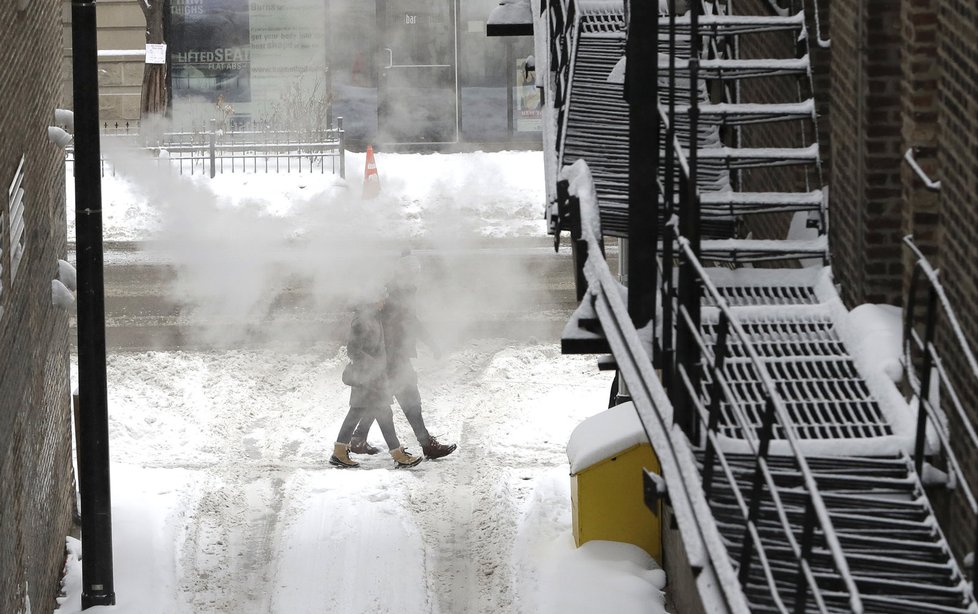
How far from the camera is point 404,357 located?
12445mm

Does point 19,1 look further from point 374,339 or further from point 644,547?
point 644,547

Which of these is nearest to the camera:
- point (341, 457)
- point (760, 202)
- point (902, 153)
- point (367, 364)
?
point (902, 153)

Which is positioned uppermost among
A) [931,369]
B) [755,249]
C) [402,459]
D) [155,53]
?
[155,53]

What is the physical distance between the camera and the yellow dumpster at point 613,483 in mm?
9523

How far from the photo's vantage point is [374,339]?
12.3 m

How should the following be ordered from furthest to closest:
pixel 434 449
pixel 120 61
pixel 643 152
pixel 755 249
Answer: pixel 120 61 < pixel 434 449 < pixel 755 249 < pixel 643 152

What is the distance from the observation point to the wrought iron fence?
22.0 meters

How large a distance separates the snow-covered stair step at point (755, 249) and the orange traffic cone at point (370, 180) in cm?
1441

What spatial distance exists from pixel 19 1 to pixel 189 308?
783 centimetres

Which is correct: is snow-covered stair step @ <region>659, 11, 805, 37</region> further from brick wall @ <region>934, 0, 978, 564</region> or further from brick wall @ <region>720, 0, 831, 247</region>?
brick wall @ <region>934, 0, 978, 564</region>

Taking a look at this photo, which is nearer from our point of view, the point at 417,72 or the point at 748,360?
the point at 748,360

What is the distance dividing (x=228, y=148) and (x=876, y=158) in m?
16.8

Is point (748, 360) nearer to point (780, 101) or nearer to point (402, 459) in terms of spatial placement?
point (780, 101)

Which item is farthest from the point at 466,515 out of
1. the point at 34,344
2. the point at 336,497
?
the point at 34,344
